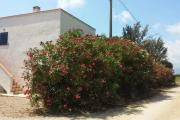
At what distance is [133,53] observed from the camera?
1789 centimetres

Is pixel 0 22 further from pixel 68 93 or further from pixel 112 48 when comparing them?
pixel 68 93

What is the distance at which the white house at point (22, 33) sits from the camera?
21016mm

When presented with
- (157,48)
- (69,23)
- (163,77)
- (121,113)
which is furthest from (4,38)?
(157,48)

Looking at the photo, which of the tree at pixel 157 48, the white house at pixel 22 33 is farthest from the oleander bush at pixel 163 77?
the white house at pixel 22 33

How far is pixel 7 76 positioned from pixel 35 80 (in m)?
8.71

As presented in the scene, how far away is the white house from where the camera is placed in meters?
21.0

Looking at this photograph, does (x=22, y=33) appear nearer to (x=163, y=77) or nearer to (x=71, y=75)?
(x=71, y=75)

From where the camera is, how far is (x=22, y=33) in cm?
2214

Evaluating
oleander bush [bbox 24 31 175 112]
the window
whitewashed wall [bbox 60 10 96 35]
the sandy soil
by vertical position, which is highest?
whitewashed wall [bbox 60 10 96 35]

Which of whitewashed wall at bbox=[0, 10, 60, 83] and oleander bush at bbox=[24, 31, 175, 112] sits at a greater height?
whitewashed wall at bbox=[0, 10, 60, 83]

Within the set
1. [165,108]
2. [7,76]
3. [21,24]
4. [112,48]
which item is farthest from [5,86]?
[165,108]

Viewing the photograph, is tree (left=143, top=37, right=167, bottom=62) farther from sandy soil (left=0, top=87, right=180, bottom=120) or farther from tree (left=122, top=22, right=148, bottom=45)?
sandy soil (left=0, top=87, right=180, bottom=120)

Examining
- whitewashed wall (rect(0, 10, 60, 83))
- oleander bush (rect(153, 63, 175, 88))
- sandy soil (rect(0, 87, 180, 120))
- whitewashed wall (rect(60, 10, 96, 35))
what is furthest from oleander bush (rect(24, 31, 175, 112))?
oleander bush (rect(153, 63, 175, 88))

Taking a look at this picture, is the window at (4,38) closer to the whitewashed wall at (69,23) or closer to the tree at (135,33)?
the whitewashed wall at (69,23)
